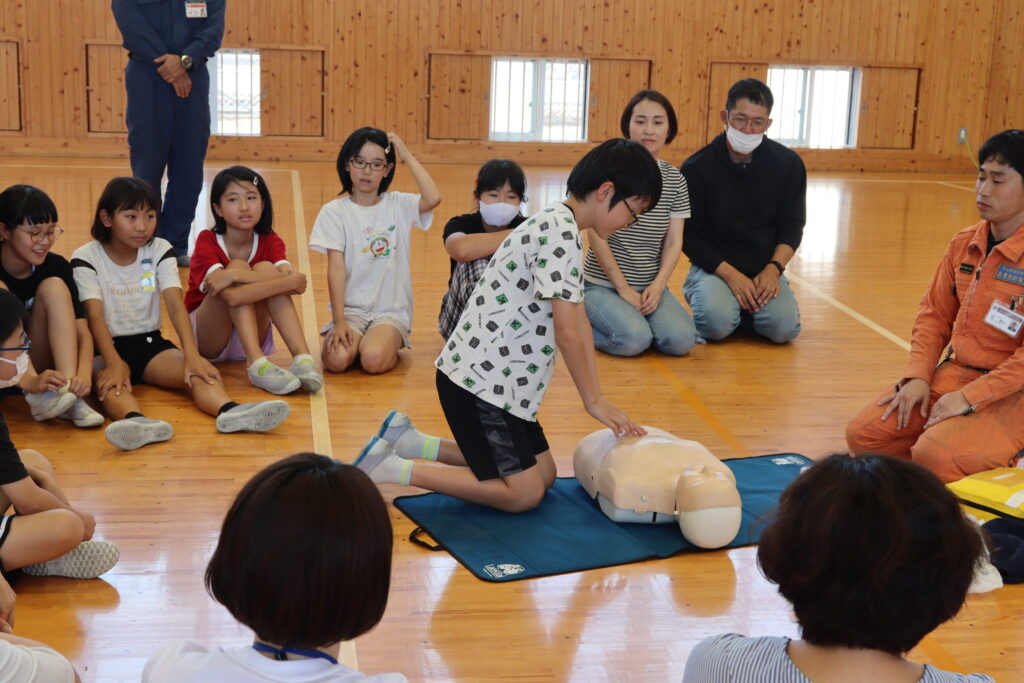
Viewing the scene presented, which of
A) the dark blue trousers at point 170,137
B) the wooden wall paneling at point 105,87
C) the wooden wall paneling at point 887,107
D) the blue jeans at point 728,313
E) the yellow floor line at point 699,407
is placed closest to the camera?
the yellow floor line at point 699,407

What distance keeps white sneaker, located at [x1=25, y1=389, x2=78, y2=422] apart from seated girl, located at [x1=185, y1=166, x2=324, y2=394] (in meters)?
0.63

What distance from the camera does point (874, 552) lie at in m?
1.16

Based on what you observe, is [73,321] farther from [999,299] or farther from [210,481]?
[999,299]

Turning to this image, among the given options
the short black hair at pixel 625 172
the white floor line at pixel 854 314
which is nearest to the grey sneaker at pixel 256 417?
the short black hair at pixel 625 172

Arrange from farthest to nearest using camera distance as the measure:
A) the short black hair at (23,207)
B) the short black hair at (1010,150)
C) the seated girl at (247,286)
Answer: the seated girl at (247,286)
the short black hair at (23,207)
the short black hair at (1010,150)

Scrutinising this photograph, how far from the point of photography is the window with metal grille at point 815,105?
39.4 feet

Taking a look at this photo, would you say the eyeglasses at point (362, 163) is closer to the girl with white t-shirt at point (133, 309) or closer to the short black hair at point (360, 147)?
the short black hair at point (360, 147)

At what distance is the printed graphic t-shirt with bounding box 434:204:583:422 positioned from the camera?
2711 mm

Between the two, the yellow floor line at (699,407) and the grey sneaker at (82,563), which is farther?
the yellow floor line at (699,407)

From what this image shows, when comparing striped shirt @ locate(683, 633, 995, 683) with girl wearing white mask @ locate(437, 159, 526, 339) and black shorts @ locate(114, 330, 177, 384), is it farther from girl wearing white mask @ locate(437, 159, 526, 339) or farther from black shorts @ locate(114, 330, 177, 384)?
black shorts @ locate(114, 330, 177, 384)

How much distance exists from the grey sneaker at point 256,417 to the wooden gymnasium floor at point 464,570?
0.04 meters

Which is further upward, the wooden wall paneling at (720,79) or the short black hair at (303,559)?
the wooden wall paneling at (720,79)

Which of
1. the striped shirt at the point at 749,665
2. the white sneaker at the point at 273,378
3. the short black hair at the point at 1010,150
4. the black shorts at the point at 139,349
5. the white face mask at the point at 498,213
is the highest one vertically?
the short black hair at the point at 1010,150

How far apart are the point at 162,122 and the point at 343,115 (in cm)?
544
